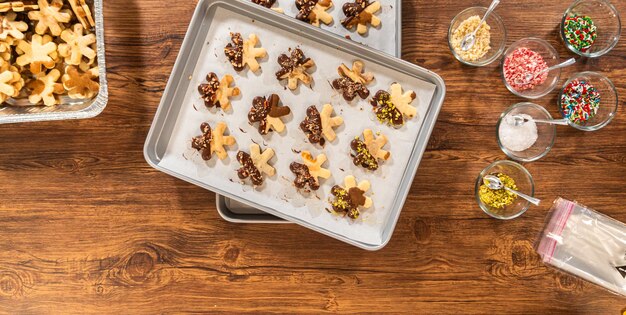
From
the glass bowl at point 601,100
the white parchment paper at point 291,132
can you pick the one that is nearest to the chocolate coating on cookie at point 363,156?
the white parchment paper at point 291,132

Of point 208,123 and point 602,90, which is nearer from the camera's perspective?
point 208,123

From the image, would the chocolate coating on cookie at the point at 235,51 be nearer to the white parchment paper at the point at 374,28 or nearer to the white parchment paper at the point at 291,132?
the white parchment paper at the point at 291,132

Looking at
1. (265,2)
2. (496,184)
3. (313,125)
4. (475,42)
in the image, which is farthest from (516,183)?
(265,2)

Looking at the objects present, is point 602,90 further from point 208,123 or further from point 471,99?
point 208,123

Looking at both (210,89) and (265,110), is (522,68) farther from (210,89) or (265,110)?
(210,89)

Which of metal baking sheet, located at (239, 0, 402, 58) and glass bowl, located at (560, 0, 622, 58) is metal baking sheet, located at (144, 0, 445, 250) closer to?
metal baking sheet, located at (239, 0, 402, 58)

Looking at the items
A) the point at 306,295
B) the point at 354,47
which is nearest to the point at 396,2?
the point at 354,47

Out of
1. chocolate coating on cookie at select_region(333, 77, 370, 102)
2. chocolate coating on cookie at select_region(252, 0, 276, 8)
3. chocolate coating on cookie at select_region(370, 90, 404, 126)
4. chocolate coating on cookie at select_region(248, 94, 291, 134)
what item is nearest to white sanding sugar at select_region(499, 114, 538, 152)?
chocolate coating on cookie at select_region(370, 90, 404, 126)
